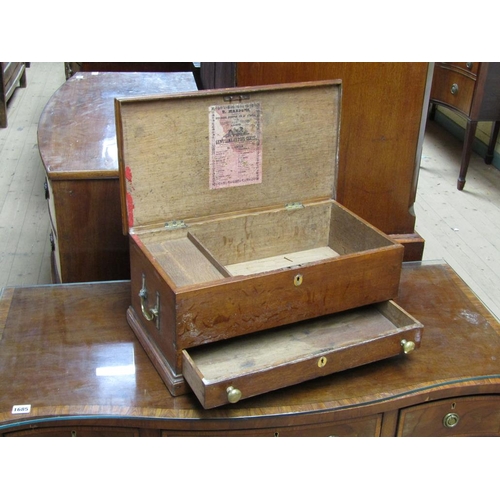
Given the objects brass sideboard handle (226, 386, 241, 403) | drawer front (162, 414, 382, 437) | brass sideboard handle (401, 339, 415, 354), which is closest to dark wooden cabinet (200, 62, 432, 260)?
brass sideboard handle (401, 339, 415, 354)

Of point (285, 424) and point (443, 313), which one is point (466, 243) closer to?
point (443, 313)

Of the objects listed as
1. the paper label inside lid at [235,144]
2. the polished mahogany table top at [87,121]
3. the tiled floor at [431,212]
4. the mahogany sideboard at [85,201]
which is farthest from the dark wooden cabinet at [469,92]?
the paper label inside lid at [235,144]

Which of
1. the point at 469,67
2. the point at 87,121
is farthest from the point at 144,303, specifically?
the point at 469,67

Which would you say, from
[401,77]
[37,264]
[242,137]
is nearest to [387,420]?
[242,137]

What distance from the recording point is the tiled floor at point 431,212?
3148 millimetres

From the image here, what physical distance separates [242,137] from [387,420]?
744 millimetres

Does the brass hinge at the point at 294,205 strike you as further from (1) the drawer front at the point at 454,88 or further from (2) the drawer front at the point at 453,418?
(1) the drawer front at the point at 454,88

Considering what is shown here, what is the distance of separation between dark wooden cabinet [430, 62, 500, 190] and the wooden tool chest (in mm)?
2214

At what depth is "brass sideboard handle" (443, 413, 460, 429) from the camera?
5.49 feet

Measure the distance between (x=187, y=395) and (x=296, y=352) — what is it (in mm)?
268

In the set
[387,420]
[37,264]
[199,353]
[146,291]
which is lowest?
[37,264]

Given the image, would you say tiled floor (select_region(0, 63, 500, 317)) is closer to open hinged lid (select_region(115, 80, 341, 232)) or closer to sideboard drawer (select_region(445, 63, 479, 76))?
sideboard drawer (select_region(445, 63, 479, 76))

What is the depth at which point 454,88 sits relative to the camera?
13.3 ft

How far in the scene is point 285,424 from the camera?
1.54 m
